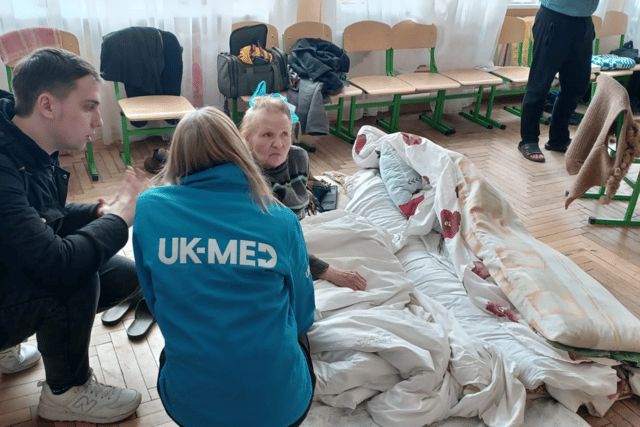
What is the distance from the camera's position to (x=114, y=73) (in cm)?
342

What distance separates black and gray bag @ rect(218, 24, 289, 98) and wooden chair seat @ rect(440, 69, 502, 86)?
135 cm

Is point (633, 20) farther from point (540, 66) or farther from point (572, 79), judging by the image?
point (540, 66)

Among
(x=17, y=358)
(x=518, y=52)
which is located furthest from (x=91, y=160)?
(x=518, y=52)

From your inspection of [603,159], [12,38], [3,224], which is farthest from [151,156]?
[603,159]

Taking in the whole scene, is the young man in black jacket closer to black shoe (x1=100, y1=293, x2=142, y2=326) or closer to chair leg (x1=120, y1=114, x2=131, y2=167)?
black shoe (x1=100, y1=293, x2=142, y2=326)

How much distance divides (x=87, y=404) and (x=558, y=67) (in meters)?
3.48

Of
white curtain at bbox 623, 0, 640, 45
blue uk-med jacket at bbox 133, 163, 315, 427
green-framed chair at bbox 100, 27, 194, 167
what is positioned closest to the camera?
blue uk-med jacket at bbox 133, 163, 315, 427

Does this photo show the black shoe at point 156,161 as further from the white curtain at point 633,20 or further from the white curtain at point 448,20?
the white curtain at point 633,20

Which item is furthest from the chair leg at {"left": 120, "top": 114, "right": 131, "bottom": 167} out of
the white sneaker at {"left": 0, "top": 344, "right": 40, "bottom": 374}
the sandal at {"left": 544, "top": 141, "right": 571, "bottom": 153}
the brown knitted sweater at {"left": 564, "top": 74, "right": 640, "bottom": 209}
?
the sandal at {"left": 544, "top": 141, "right": 571, "bottom": 153}

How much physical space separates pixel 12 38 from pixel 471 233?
2.67 metres

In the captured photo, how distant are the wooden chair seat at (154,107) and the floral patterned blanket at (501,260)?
1353mm

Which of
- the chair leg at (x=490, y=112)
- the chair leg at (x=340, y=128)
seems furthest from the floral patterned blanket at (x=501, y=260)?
the chair leg at (x=490, y=112)

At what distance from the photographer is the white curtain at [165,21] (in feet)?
11.1

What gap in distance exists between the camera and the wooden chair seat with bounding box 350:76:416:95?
3959 millimetres
